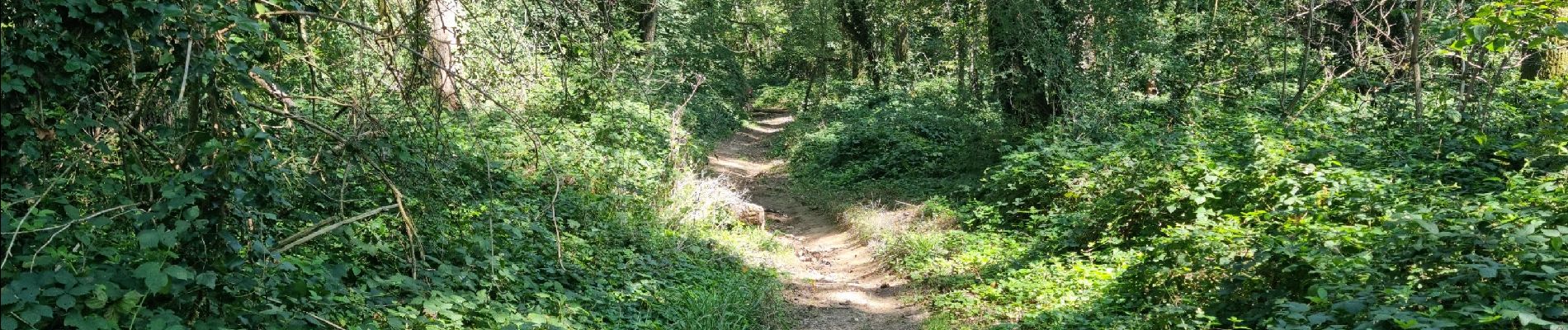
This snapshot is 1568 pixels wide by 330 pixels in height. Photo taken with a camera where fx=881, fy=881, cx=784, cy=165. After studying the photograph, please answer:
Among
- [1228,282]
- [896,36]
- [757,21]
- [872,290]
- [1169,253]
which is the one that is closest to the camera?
[1228,282]

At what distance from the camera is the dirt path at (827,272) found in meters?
7.44

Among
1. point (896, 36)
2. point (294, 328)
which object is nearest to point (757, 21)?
point (896, 36)

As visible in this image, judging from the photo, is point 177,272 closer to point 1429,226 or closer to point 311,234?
point 311,234

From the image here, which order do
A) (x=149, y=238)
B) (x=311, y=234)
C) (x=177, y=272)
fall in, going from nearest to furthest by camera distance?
1. (x=149, y=238)
2. (x=177, y=272)
3. (x=311, y=234)

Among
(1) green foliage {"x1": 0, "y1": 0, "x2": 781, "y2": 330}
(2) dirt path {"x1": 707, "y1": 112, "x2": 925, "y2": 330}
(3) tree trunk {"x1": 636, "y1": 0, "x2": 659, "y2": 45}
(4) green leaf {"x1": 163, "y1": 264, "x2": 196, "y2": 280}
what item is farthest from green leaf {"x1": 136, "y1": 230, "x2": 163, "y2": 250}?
(3) tree trunk {"x1": 636, "y1": 0, "x2": 659, "y2": 45}

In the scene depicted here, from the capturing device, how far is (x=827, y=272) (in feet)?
30.6

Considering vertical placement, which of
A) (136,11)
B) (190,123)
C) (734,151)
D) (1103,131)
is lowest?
(734,151)

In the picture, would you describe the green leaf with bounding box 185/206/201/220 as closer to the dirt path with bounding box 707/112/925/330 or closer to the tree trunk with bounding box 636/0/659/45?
the dirt path with bounding box 707/112/925/330

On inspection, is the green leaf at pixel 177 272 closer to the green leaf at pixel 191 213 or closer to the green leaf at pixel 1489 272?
the green leaf at pixel 191 213

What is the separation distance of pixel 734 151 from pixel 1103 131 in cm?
1075

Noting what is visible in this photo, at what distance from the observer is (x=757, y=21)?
1330 inches

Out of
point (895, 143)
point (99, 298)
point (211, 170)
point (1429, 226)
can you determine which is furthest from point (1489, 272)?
point (895, 143)

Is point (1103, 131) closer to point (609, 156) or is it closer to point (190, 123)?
point (609, 156)

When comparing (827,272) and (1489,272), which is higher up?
(1489,272)
